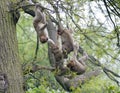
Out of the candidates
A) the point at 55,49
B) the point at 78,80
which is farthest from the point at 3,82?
the point at 78,80

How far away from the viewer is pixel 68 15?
286cm

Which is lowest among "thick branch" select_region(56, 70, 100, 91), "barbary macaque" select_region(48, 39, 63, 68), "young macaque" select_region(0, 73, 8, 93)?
"thick branch" select_region(56, 70, 100, 91)

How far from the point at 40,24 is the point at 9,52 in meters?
0.41

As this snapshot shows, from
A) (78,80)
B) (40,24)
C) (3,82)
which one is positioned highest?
(40,24)

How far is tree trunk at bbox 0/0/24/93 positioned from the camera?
2264 millimetres

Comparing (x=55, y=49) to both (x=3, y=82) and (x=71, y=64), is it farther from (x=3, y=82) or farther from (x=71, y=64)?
(x=3, y=82)

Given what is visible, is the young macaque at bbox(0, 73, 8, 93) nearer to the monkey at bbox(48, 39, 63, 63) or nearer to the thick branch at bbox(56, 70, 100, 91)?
the monkey at bbox(48, 39, 63, 63)

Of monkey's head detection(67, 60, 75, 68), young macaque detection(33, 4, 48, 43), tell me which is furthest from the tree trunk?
monkey's head detection(67, 60, 75, 68)

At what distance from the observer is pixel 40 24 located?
205 cm

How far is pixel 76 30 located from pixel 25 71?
0.68 metres

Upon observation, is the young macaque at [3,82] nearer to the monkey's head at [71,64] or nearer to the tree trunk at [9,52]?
the tree trunk at [9,52]

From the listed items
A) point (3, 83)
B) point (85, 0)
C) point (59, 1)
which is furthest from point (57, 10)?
point (3, 83)

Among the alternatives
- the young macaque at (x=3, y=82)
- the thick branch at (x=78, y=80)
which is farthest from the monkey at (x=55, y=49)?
the thick branch at (x=78, y=80)

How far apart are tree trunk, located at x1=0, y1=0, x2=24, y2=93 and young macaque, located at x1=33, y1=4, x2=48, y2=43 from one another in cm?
35
